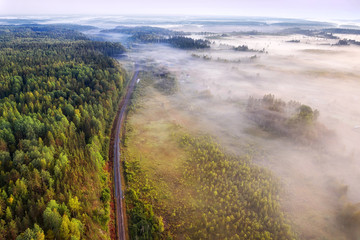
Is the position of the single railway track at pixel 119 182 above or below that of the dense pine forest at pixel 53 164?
below

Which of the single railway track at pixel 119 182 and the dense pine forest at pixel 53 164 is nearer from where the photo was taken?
the dense pine forest at pixel 53 164

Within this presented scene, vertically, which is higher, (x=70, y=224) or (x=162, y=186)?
(x=70, y=224)

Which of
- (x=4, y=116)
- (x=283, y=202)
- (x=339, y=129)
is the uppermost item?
(x=4, y=116)

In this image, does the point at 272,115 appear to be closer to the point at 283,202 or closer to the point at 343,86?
the point at 283,202

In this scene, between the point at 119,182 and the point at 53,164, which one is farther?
the point at 119,182

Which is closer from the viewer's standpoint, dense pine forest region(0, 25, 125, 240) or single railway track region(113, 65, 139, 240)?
dense pine forest region(0, 25, 125, 240)

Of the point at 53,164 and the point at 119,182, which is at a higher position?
the point at 53,164

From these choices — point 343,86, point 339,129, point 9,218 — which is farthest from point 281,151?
point 343,86

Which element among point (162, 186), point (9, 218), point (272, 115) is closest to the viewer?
point (9, 218)

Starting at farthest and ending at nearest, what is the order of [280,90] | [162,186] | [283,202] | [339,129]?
[280,90] < [339,129] < [162,186] < [283,202]

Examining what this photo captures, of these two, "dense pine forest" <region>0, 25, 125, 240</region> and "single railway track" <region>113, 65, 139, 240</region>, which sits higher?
"dense pine forest" <region>0, 25, 125, 240</region>

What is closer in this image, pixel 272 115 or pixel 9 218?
pixel 9 218
